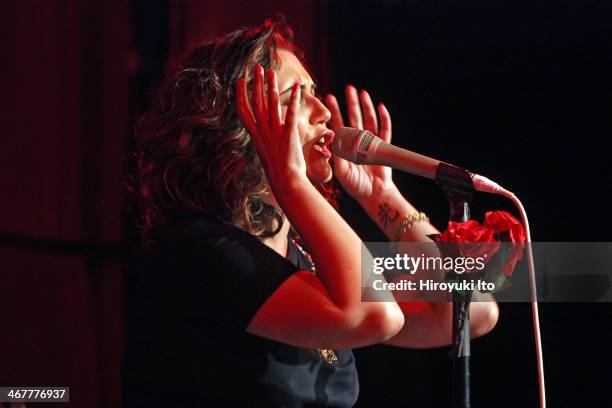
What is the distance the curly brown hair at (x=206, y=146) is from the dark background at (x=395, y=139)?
32cm

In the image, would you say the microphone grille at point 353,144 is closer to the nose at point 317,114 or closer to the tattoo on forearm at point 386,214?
the nose at point 317,114

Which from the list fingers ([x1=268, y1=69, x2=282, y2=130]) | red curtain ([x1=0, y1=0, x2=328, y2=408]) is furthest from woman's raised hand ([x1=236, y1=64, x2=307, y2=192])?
red curtain ([x1=0, y1=0, x2=328, y2=408])

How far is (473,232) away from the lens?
1099 mm

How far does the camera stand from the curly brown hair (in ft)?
4.27

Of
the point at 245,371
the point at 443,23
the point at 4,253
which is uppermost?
the point at 443,23

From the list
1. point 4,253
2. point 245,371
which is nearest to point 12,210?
point 4,253

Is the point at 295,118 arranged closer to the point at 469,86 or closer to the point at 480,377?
the point at 469,86

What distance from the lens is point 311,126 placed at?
1344 millimetres

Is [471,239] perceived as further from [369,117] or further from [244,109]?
[369,117]

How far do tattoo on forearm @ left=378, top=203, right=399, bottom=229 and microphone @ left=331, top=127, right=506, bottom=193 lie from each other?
0.30 m

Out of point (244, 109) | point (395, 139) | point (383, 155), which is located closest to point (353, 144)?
point (383, 155)

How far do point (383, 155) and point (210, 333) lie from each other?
38 cm

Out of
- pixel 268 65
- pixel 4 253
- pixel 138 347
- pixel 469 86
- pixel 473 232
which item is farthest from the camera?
pixel 469 86

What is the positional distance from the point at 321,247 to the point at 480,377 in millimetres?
975
